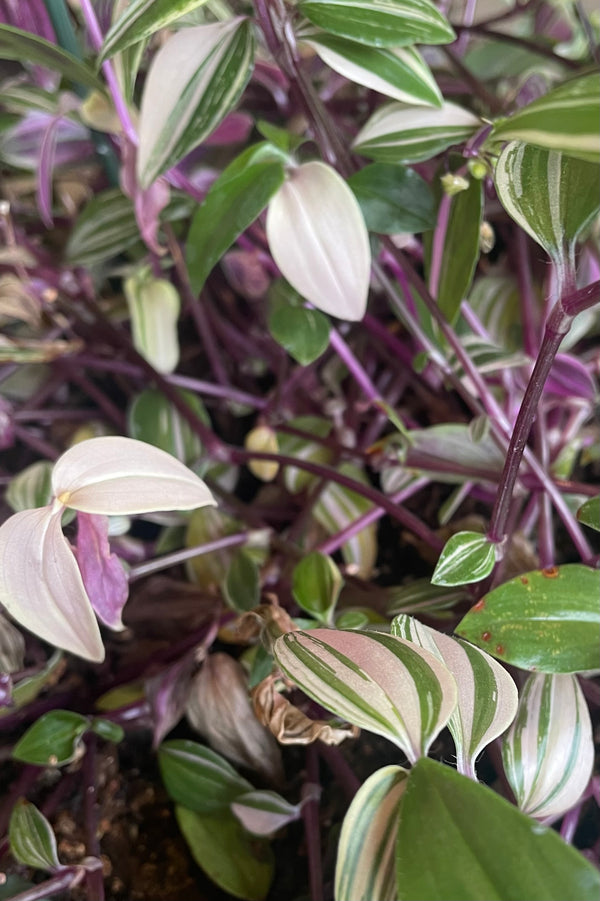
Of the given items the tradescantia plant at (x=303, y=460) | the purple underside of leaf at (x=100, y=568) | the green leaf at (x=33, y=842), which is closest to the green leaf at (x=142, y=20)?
the tradescantia plant at (x=303, y=460)

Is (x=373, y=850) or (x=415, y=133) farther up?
(x=415, y=133)

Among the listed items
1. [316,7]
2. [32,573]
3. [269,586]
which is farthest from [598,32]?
[32,573]

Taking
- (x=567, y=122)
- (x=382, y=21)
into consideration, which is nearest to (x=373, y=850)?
(x=567, y=122)

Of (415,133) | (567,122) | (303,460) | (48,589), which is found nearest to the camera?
(567,122)

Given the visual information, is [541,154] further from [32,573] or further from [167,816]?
[167,816]

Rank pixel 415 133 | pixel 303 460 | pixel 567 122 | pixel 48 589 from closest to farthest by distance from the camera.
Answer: pixel 567 122 < pixel 48 589 < pixel 415 133 < pixel 303 460

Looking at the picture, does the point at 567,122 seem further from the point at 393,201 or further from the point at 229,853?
the point at 229,853

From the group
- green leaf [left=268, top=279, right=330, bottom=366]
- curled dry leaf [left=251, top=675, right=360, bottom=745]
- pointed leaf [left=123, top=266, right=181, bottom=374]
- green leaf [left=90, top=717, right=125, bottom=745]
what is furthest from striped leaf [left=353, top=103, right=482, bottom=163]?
green leaf [left=90, top=717, right=125, bottom=745]
